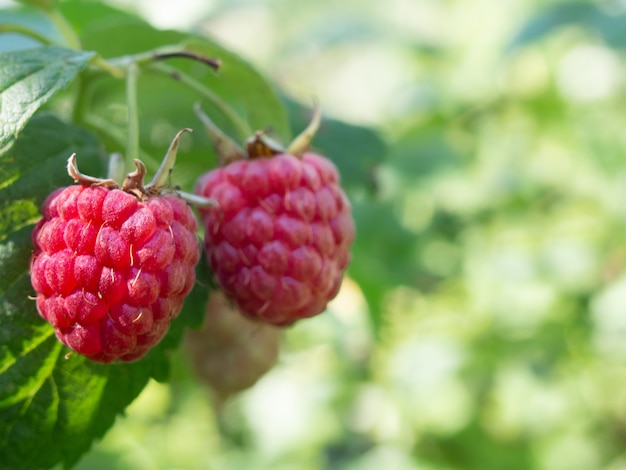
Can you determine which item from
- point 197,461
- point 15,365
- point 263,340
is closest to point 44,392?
point 15,365

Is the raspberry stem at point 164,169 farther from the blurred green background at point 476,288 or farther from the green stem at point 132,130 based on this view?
the blurred green background at point 476,288

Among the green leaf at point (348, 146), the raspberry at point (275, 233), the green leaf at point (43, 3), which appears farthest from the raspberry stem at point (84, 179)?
the green leaf at point (348, 146)

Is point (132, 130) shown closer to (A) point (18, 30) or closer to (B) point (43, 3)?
(A) point (18, 30)

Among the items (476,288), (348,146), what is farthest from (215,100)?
(476,288)

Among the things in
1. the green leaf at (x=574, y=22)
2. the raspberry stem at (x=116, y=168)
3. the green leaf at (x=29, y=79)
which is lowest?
the green leaf at (x=574, y=22)

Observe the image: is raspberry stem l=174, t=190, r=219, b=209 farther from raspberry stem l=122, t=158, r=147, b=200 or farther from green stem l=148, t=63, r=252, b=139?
green stem l=148, t=63, r=252, b=139

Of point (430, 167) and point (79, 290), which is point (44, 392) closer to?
point (79, 290)
